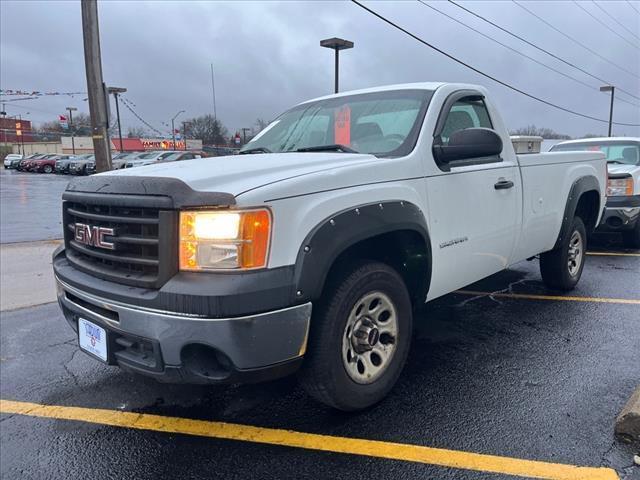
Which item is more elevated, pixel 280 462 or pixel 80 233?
pixel 80 233

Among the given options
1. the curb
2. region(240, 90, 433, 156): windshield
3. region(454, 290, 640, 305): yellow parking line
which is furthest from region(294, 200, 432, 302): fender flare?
region(454, 290, 640, 305): yellow parking line

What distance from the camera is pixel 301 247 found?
248 cm

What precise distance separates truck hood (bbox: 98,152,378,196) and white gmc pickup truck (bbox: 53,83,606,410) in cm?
1

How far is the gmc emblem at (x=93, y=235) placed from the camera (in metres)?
2.72

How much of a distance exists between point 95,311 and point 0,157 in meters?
80.6

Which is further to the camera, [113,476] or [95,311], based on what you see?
[95,311]

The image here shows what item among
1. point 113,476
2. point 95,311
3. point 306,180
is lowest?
point 113,476

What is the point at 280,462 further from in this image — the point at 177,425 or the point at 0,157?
the point at 0,157

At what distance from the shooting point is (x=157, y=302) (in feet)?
7.89

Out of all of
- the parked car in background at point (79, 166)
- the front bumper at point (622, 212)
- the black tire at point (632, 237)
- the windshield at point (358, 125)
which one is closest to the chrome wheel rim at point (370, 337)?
the windshield at point (358, 125)

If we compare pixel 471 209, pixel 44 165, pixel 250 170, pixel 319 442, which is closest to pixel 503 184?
pixel 471 209

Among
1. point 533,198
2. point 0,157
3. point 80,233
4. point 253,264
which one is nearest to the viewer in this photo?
point 253,264

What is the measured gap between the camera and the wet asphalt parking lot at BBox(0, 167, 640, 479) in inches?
103

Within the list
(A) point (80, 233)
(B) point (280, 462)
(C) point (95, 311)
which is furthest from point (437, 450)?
(A) point (80, 233)
